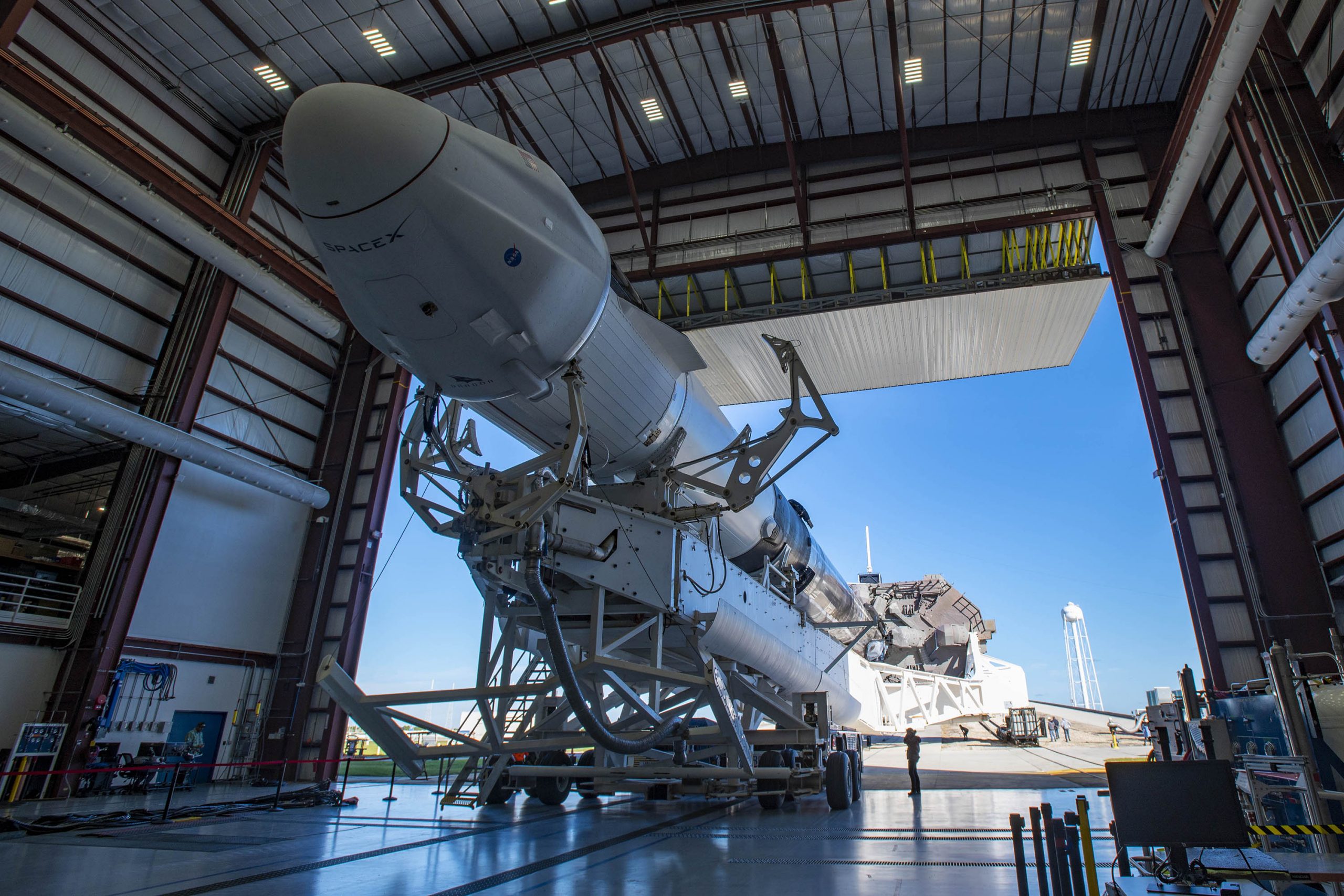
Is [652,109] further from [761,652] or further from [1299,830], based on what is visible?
[1299,830]

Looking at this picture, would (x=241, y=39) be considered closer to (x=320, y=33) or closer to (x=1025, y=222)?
(x=320, y=33)

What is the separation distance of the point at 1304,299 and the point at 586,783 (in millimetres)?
10416

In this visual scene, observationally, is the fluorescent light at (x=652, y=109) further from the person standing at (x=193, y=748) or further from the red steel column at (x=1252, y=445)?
the person standing at (x=193, y=748)

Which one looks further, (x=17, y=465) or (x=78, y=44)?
(x=17, y=465)

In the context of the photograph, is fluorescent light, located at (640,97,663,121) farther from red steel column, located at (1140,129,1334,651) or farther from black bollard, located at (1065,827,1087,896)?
black bollard, located at (1065,827,1087,896)

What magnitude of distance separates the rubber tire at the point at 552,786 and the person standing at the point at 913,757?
13.6 ft

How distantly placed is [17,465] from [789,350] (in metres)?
18.8

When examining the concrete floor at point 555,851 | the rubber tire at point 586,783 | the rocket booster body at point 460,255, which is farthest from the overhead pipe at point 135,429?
the rubber tire at point 586,783

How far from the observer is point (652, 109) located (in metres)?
14.6

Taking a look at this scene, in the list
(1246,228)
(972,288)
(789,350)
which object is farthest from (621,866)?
(1246,228)

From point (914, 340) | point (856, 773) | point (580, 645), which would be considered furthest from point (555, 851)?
point (914, 340)

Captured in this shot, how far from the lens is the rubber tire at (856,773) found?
8.62 meters

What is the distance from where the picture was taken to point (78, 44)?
12602 mm

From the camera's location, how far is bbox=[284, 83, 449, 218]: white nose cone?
4121 mm
